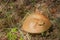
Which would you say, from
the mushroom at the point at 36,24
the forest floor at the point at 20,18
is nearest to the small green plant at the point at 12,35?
the forest floor at the point at 20,18

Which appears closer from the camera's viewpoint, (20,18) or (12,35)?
(12,35)

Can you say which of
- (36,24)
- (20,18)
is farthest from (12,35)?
(20,18)

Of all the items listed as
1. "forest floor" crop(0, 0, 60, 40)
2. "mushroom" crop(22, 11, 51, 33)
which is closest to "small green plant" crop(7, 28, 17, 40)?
"forest floor" crop(0, 0, 60, 40)

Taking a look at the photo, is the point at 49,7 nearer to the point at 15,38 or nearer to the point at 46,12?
the point at 46,12

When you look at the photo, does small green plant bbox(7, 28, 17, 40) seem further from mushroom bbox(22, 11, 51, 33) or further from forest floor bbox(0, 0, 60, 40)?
mushroom bbox(22, 11, 51, 33)

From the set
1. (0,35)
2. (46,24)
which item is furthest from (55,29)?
(0,35)

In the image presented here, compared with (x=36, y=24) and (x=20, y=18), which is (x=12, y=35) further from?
(x=20, y=18)

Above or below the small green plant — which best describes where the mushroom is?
above

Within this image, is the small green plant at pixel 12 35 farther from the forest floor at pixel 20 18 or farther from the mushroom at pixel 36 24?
the mushroom at pixel 36 24

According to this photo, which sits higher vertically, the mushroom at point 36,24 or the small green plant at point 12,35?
the mushroom at point 36,24
